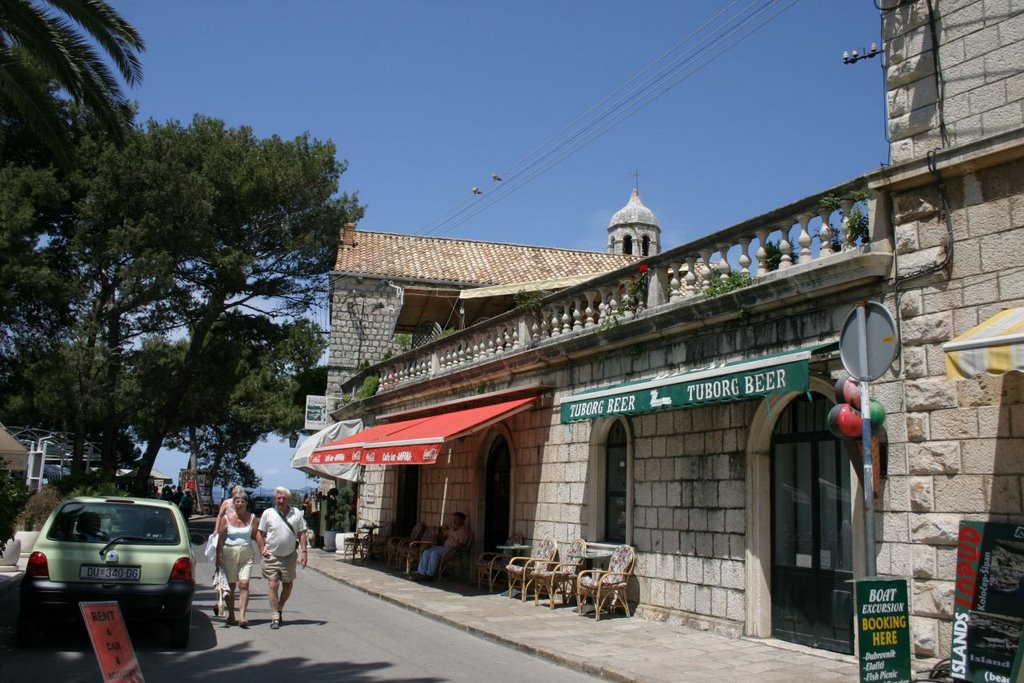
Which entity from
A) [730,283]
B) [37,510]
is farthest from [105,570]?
[37,510]

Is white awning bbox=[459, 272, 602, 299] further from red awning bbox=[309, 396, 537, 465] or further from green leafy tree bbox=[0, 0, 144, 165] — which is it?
green leafy tree bbox=[0, 0, 144, 165]

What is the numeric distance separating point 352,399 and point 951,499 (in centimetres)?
1999

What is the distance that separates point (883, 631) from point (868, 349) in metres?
1.73

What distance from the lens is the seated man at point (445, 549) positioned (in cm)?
1564

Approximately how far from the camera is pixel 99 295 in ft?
88.8

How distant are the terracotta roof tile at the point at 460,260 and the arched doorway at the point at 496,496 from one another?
47.6 feet

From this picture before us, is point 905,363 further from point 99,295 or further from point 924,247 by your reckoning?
point 99,295

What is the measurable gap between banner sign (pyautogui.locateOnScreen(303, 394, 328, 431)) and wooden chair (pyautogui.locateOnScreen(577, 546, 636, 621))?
69.2ft

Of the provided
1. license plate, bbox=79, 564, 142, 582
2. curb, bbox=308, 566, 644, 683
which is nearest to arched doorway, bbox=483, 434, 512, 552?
curb, bbox=308, 566, 644, 683

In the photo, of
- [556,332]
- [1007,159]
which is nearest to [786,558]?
[1007,159]

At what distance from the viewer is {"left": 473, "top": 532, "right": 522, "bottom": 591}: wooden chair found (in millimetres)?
13711

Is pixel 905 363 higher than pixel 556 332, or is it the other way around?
pixel 556 332

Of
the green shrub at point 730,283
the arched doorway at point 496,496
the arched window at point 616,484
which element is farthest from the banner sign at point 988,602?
the arched doorway at point 496,496

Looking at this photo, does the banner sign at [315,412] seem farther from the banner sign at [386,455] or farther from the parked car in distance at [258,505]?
the banner sign at [386,455]
